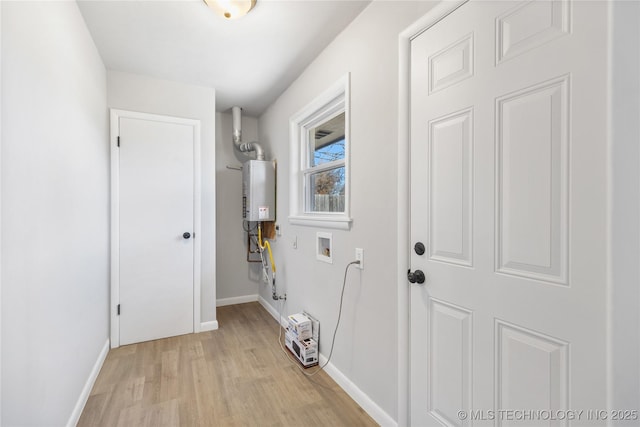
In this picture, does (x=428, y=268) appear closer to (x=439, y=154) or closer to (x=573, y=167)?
(x=439, y=154)

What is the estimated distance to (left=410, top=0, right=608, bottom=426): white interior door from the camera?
0.83 meters

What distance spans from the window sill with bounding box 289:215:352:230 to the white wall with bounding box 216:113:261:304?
1.31 m

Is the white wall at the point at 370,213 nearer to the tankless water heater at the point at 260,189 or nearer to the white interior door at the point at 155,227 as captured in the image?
the tankless water heater at the point at 260,189

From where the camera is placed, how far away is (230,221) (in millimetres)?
3729

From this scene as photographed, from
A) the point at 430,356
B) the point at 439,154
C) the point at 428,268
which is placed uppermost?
the point at 439,154

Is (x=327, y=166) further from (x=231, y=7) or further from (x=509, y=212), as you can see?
(x=509, y=212)

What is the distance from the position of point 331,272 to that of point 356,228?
0.48 metres

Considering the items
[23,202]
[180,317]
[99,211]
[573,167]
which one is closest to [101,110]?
[99,211]

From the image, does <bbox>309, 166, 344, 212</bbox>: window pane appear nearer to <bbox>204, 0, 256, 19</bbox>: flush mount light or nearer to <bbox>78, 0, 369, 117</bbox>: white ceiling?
<bbox>78, 0, 369, 117</bbox>: white ceiling

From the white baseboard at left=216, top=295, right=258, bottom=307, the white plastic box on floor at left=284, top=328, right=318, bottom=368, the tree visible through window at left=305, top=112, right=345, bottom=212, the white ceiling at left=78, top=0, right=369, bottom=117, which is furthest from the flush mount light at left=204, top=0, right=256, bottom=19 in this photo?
the white baseboard at left=216, top=295, right=258, bottom=307

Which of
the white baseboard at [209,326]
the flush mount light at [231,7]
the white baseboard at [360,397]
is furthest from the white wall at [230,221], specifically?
the flush mount light at [231,7]

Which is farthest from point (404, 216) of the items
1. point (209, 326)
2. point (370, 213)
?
point (209, 326)

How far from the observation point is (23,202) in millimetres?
1069

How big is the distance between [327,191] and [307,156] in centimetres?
54
